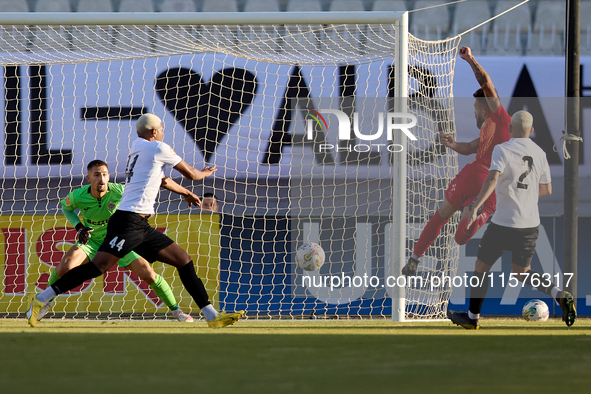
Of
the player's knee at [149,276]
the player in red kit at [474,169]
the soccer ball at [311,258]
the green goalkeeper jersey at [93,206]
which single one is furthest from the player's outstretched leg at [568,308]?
the green goalkeeper jersey at [93,206]

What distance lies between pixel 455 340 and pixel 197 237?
4806mm

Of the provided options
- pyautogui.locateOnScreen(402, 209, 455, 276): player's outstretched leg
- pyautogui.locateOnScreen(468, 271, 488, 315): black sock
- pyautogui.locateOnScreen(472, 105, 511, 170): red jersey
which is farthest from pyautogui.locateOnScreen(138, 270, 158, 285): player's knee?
pyautogui.locateOnScreen(472, 105, 511, 170): red jersey

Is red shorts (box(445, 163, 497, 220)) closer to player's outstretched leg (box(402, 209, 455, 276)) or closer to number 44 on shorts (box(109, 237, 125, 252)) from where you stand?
player's outstretched leg (box(402, 209, 455, 276))

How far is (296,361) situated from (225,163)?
5817mm

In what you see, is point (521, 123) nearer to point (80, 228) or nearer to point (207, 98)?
point (80, 228)

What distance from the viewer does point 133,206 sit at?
4.73 metres

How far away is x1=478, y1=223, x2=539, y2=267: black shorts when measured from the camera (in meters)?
5.30

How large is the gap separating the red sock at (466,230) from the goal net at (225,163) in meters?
1.41

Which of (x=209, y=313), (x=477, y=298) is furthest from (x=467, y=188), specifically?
(x=209, y=313)

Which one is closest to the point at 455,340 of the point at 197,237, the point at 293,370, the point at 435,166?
the point at 293,370

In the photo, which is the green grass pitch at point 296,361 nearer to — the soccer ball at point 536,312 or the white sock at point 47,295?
the white sock at point 47,295

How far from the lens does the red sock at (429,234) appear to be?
20.4 feet

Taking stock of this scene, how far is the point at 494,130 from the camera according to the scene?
19.3 feet

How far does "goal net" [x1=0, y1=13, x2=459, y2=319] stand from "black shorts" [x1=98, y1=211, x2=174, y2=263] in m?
3.15
